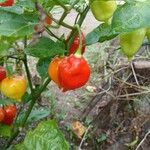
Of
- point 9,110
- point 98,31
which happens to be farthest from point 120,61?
point 98,31

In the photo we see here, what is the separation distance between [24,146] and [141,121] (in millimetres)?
821

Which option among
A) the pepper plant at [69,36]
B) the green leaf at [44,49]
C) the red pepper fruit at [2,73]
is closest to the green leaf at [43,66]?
the pepper plant at [69,36]

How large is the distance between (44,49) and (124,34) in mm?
210

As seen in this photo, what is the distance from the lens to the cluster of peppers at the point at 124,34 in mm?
820

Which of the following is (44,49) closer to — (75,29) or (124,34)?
(75,29)

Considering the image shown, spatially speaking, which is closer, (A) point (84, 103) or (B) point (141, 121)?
(B) point (141, 121)

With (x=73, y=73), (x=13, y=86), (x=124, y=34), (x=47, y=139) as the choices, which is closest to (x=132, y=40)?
(x=124, y=34)

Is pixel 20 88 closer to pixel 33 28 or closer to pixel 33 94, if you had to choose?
pixel 33 94

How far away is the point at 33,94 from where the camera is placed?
1.30 meters

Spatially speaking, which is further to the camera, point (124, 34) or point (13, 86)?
point (13, 86)

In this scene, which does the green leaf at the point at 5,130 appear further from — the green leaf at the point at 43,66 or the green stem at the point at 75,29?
the green stem at the point at 75,29

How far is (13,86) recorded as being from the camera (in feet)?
4.17

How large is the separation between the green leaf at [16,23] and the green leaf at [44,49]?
0.06m

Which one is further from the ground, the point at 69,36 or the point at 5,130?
the point at 69,36
